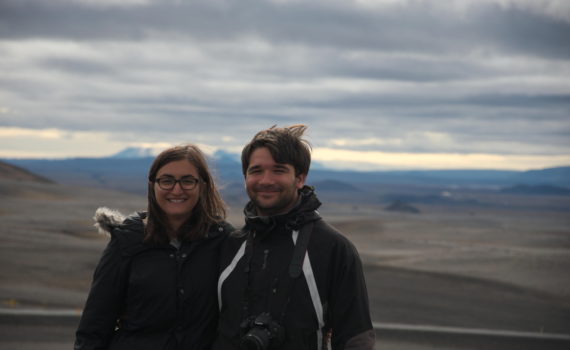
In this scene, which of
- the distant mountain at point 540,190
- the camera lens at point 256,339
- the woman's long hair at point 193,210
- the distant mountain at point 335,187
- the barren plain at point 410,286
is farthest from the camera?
the distant mountain at point 335,187

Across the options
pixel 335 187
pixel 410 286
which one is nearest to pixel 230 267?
pixel 410 286

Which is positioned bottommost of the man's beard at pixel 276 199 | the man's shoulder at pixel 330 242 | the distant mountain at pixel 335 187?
the distant mountain at pixel 335 187

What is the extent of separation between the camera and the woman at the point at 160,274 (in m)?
3.33

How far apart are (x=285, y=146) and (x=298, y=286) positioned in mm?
651

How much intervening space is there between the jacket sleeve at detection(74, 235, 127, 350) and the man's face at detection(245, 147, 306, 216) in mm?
730

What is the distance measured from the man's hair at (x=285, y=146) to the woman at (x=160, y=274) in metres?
0.38

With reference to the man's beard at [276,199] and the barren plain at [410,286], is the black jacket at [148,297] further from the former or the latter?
the barren plain at [410,286]

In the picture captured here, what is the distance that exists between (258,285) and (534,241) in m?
27.2

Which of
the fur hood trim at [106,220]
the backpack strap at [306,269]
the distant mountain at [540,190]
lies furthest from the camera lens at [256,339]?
the distant mountain at [540,190]

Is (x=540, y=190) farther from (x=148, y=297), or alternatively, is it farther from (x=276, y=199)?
(x=148, y=297)

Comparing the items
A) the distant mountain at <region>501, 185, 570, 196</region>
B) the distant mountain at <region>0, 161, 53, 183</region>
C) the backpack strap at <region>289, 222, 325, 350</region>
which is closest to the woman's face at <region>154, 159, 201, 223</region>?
the backpack strap at <region>289, 222, 325, 350</region>

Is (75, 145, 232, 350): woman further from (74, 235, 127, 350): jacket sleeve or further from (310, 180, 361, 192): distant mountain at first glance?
(310, 180, 361, 192): distant mountain

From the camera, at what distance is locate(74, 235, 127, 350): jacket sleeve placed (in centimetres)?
334

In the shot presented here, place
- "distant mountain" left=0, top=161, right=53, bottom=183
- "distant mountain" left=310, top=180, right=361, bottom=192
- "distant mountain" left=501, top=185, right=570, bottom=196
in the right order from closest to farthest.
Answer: "distant mountain" left=0, top=161, right=53, bottom=183 → "distant mountain" left=501, top=185, right=570, bottom=196 → "distant mountain" left=310, top=180, right=361, bottom=192
